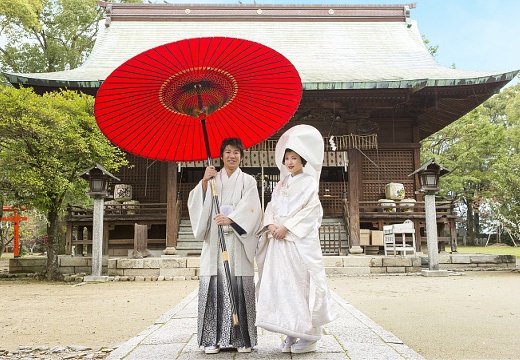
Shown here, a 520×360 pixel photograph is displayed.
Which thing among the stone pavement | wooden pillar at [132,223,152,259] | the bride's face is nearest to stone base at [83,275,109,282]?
wooden pillar at [132,223,152,259]

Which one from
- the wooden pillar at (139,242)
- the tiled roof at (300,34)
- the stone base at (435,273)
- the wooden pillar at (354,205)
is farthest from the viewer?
the tiled roof at (300,34)

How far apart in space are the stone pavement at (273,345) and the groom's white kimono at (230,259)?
157mm

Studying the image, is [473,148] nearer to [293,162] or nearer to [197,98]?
[293,162]

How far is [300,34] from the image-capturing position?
1709 cm

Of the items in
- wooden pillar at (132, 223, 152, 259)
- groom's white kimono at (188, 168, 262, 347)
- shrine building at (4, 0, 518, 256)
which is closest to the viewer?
groom's white kimono at (188, 168, 262, 347)

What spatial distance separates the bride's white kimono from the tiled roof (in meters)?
10.0

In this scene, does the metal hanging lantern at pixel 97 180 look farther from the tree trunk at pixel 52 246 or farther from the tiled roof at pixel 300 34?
the tiled roof at pixel 300 34

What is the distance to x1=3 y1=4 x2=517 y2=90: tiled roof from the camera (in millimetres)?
14477

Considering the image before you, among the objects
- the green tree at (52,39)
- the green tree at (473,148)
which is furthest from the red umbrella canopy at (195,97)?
the green tree at (473,148)

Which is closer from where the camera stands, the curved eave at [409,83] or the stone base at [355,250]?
the curved eave at [409,83]

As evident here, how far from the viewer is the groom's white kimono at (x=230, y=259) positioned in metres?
3.32

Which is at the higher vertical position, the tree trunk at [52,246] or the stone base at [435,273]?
the tree trunk at [52,246]

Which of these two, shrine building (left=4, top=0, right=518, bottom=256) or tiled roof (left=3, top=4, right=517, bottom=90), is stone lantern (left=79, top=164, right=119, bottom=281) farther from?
tiled roof (left=3, top=4, right=517, bottom=90)

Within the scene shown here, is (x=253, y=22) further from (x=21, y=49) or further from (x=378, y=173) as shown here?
(x=21, y=49)
